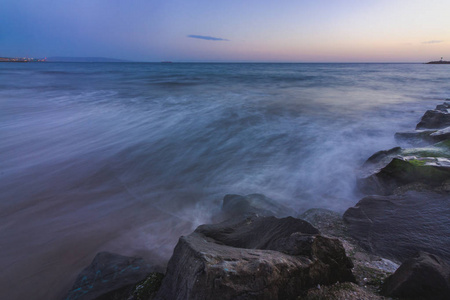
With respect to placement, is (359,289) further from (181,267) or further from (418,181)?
(418,181)

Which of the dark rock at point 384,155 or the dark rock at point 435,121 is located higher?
the dark rock at point 435,121

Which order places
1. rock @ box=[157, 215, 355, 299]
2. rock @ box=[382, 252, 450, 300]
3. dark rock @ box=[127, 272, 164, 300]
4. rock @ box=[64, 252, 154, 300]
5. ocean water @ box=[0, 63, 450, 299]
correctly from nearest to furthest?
rock @ box=[157, 215, 355, 299], rock @ box=[382, 252, 450, 300], dark rock @ box=[127, 272, 164, 300], rock @ box=[64, 252, 154, 300], ocean water @ box=[0, 63, 450, 299]

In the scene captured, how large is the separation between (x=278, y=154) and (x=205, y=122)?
487 cm

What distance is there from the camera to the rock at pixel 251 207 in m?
4.37

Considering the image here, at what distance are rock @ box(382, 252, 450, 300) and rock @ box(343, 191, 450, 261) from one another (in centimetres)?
87

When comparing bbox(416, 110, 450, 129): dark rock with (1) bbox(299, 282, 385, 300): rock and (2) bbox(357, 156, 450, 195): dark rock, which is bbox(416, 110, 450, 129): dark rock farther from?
(1) bbox(299, 282, 385, 300): rock

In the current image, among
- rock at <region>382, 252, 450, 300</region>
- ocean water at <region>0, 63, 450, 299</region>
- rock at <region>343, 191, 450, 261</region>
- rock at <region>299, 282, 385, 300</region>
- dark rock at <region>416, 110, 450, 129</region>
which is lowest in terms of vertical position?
ocean water at <region>0, 63, 450, 299</region>

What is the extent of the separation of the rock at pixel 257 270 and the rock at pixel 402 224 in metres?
1.02

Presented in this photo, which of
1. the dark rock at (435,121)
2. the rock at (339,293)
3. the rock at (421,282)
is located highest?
the dark rock at (435,121)

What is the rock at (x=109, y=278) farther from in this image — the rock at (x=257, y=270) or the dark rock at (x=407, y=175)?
the dark rock at (x=407, y=175)

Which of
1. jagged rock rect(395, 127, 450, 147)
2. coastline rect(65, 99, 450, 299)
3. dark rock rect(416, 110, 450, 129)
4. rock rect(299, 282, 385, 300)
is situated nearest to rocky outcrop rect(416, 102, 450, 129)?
dark rock rect(416, 110, 450, 129)

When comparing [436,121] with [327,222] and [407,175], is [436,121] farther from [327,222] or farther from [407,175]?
[327,222]

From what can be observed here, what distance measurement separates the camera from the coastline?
7.02 ft

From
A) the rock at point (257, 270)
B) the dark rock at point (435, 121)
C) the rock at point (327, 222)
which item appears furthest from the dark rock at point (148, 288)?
the dark rock at point (435, 121)
